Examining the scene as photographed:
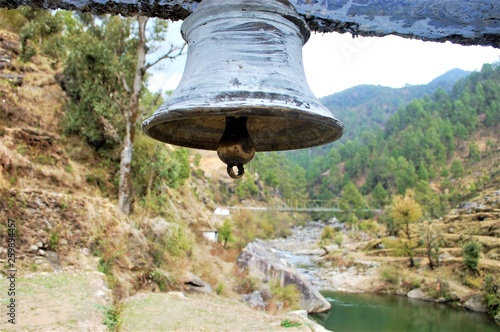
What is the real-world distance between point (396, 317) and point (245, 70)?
18.9m

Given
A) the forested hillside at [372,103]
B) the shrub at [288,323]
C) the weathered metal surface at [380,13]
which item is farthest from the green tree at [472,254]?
the forested hillside at [372,103]

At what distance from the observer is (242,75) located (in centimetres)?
139

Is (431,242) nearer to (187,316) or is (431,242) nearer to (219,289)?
(219,289)

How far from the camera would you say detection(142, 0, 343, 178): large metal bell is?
4.21 feet

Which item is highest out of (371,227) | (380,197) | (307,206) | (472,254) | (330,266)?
(380,197)

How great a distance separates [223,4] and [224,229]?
21.5 m

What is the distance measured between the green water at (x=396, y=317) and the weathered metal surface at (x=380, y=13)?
48.8ft

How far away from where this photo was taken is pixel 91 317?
5.64m

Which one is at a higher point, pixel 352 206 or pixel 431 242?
pixel 352 206

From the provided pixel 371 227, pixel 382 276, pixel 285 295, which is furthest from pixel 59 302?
pixel 371 227

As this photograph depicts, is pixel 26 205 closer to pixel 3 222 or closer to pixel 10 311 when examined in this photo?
pixel 3 222

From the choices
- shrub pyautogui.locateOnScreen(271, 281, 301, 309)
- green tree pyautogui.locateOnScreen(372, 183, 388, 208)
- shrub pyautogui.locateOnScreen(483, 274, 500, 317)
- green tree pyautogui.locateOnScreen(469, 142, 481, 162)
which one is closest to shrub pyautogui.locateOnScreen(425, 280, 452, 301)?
shrub pyautogui.locateOnScreen(483, 274, 500, 317)

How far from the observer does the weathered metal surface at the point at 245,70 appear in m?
1.28

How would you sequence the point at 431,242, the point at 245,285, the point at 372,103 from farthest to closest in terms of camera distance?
the point at 372,103
the point at 431,242
the point at 245,285
